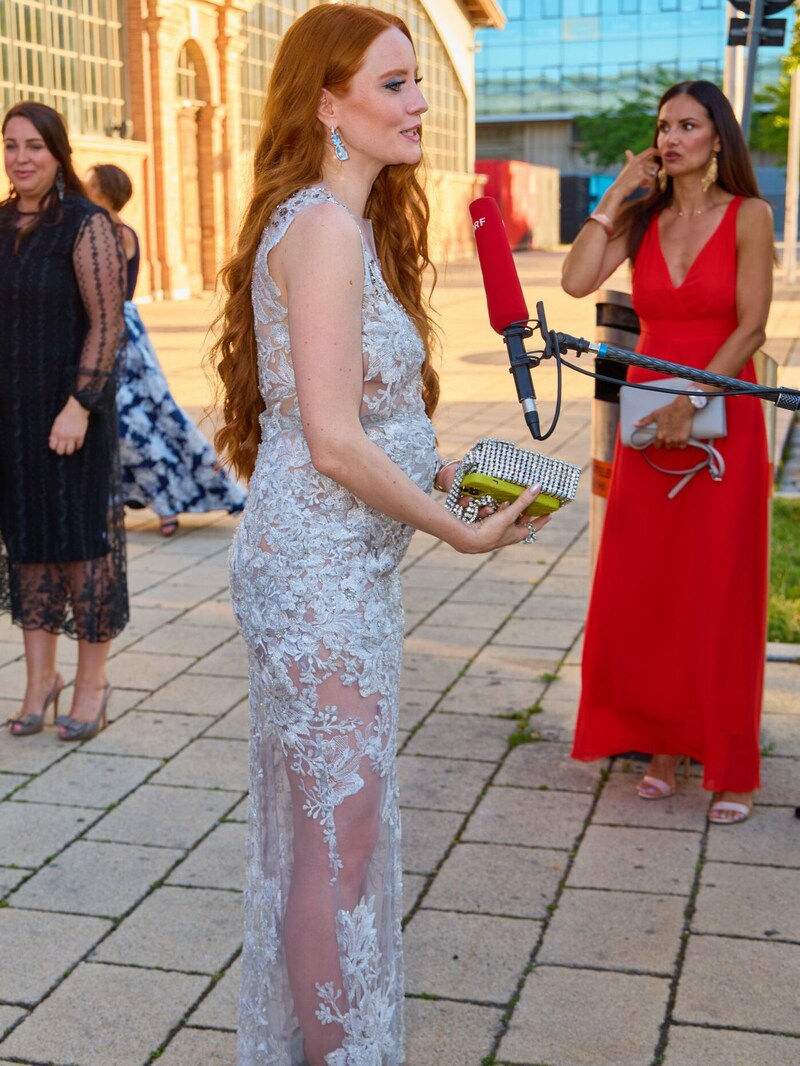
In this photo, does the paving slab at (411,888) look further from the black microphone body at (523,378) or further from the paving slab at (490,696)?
the black microphone body at (523,378)

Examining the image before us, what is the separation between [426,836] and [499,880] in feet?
1.15

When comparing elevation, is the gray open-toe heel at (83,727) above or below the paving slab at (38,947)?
above

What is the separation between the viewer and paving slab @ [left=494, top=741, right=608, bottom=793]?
4654mm

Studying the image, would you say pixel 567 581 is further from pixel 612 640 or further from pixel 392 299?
pixel 392 299

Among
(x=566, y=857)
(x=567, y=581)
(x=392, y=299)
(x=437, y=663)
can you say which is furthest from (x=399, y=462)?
(x=567, y=581)

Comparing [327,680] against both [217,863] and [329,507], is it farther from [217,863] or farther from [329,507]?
[217,863]

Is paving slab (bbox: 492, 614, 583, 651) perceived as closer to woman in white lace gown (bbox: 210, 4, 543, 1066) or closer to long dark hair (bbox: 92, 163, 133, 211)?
long dark hair (bbox: 92, 163, 133, 211)

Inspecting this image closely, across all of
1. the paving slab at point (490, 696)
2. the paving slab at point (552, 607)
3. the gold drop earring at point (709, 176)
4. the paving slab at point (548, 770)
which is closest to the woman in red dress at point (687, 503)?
the gold drop earring at point (709, 176)

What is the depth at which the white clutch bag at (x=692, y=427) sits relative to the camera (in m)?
4.25

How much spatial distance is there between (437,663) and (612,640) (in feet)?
4.81

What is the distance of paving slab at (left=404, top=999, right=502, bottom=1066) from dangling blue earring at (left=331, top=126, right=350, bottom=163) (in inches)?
73.9

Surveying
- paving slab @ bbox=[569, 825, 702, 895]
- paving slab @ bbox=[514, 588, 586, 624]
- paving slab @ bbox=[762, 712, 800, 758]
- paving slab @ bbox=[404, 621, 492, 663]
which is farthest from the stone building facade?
paving slab @ bbox=[569, 825, 702, 895]

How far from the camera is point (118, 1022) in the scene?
3291 mm

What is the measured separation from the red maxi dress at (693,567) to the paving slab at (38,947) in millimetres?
1755
